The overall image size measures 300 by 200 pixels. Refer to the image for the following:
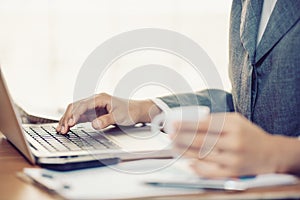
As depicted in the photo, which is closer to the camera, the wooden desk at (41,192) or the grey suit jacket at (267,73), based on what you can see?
the wooden desk at (41,192)

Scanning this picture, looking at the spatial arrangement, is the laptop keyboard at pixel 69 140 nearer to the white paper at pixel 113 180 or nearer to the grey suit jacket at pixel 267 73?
Answer: the white paper at pixel 113 180

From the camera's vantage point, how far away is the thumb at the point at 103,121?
1201 millimetres

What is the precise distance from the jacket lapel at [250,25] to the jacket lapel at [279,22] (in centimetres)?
4

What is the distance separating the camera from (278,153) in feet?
2.75

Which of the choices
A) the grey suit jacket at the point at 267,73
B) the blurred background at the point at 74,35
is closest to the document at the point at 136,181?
the grey suit jacket at the point at 267,73

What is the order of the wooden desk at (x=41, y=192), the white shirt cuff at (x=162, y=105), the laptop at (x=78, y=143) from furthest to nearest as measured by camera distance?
the white shirt cuff at (x=162, y=105) → the laptop at (x=78, y=143) → the wooden desk at (x=41, y=192)

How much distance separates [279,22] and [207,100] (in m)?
0.29

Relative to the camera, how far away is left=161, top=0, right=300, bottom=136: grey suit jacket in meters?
1.26

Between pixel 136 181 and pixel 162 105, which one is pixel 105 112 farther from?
pixel 136 181

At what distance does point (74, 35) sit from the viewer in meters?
3.19

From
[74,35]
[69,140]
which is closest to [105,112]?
[69,140]

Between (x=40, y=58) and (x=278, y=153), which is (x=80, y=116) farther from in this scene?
(x=40, y=58)

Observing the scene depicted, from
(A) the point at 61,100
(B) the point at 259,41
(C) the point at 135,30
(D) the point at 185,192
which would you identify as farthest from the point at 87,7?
(D) the point at 185,192

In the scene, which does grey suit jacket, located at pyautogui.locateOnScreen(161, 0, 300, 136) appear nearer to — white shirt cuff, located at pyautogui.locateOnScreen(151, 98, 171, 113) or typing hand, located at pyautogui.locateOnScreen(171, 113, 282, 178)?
white shirt cuff, located at pyautogui.locateOnScreen(151, 98, 171, 113)
